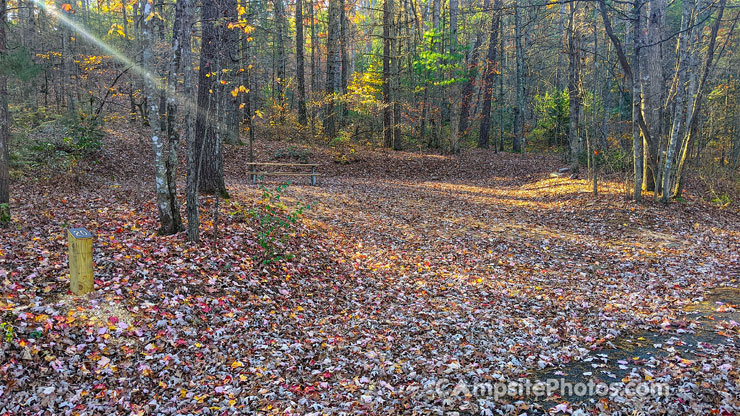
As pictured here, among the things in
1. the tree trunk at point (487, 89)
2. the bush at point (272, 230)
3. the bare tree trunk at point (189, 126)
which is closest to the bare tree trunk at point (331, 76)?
the tree trunk at point (487, 89)

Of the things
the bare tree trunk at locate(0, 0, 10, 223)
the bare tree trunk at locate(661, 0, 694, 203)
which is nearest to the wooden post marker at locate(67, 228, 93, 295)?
the bare tree trunk at locate(0, 0, 10, 223)

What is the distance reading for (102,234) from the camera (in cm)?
653

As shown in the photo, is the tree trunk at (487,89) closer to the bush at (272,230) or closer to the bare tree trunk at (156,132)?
the bush at (272,230)

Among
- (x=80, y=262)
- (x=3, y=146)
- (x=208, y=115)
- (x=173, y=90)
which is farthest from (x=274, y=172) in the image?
(x=80, y=262)

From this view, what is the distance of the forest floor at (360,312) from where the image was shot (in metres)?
3.90

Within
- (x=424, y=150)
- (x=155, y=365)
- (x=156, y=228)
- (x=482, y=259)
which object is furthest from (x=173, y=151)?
(x=424, y=150)

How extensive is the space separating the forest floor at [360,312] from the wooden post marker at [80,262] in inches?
6.9

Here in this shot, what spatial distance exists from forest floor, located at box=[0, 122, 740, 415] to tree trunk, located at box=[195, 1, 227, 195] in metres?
0.71

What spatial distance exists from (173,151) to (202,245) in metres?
1.57

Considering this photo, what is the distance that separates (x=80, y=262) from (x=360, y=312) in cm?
365

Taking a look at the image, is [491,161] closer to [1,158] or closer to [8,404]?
[1,158]

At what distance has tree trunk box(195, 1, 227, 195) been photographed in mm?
7809

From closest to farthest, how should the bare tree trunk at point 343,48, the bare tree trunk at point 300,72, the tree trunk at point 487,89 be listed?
1. the bare tree trunk at point 300,72
2. the bare tree trunk at point 343,48
3. the tree trunk at point 487,89

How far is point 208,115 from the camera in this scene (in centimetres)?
803
